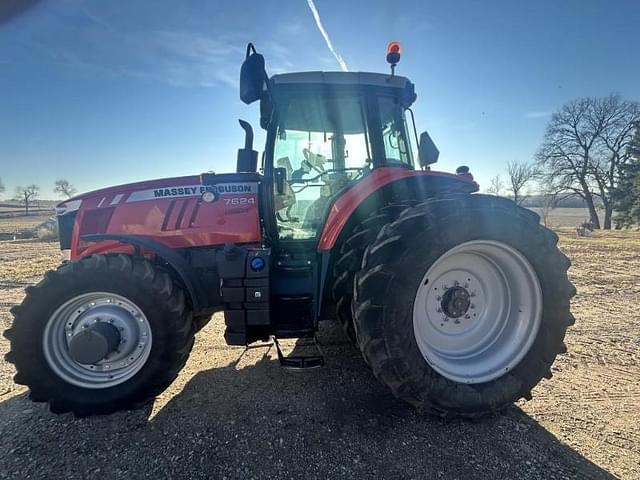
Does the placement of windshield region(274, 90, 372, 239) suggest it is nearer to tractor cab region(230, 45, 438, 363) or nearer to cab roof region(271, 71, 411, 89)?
tractor cab region(230, 45, 438, 363)

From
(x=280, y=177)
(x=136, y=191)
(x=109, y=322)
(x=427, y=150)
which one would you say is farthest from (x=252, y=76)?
(x=109, y=322)

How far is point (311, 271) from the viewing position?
107 inches

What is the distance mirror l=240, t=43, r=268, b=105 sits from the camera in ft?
7.62

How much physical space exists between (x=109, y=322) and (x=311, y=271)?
1.47 meters

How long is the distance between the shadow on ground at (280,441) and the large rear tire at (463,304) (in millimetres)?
220

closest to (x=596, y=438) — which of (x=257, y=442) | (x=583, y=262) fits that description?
(x=257, y=442)

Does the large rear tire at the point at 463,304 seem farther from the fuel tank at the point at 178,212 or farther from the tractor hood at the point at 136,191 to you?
the tractor hood at the point at 136,191

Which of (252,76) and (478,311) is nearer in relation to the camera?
(252,76)

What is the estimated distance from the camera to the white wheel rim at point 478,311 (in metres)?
2.34

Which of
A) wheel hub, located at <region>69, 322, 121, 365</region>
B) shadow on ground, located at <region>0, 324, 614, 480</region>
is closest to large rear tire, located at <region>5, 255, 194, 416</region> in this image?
wheel hub, located at <region>69, 322, 121, 365</region>

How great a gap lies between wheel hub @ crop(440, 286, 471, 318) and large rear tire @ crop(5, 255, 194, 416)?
1835mm

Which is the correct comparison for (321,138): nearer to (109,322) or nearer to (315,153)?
(315,153)

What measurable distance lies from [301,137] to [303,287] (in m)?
1.27

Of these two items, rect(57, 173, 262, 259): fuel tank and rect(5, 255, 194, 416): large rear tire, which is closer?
rect(5, 255, 194, 416): large rear tire
